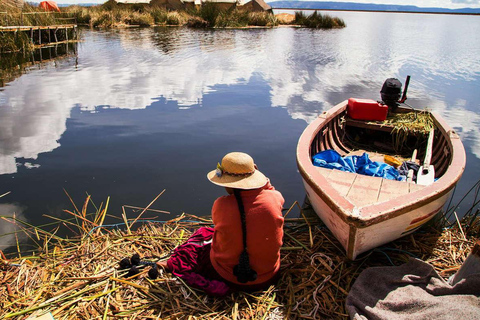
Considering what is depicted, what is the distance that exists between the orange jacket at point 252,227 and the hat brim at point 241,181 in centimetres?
8

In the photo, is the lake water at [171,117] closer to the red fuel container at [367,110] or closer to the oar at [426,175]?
the red fuel container at [367,110]

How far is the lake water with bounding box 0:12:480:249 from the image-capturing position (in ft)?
22.8

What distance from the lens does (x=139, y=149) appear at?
8.62 meters

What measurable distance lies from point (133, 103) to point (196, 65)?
7.99m

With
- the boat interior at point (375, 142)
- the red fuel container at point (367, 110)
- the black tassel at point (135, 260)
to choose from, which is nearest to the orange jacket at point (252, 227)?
the black tassel at point (135, 260)

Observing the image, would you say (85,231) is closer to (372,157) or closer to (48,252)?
(48,252)

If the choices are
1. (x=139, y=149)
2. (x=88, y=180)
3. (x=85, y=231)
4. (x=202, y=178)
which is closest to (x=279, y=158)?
(x=202, y=178)

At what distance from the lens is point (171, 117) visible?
1094 centimetres

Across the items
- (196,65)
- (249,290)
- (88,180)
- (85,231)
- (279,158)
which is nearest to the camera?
(249,290)

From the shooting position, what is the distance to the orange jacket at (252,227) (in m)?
3.21

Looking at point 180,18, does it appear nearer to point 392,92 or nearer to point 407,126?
point 392,92

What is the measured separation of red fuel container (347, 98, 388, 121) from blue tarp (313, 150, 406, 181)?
1.89 metres

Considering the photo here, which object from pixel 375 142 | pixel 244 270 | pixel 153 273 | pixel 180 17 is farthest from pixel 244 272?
pixel 180 17

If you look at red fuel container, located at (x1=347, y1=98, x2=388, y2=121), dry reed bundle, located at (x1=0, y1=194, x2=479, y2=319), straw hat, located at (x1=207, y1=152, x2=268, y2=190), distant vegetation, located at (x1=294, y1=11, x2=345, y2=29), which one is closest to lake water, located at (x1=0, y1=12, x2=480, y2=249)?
red fuel container, located at (x1=347, y1=98, x2=388, y2=121)
